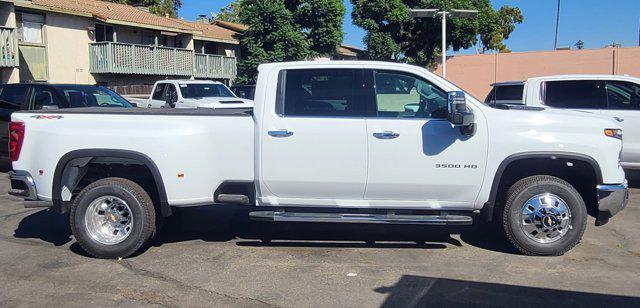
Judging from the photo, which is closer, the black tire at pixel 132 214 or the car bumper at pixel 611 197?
the car bumper at pixel 611 197

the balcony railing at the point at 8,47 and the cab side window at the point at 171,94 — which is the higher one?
the balcony railing at the point at 8,47

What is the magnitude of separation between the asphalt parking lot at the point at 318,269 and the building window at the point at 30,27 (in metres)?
19.1

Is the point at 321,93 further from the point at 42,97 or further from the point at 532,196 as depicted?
the point at 42,97

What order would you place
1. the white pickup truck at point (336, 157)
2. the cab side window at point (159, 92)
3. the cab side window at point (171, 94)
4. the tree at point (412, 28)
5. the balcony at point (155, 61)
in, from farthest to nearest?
the tree at point (412, 28) < the balcony at point (155, 61) < the cab side window at point (159, 92) < the cab side window at point (171, 94) < the white pickup truck at point (336, 157)

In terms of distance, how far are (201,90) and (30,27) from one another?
36.7 ft

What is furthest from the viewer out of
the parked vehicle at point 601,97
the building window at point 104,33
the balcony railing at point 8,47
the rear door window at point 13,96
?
the building window at point 104,33

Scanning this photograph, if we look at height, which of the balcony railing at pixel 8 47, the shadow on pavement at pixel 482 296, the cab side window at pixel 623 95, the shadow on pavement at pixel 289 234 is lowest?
the shadow on pavement at pixel 482 296

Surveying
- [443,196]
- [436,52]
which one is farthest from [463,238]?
[436,52]

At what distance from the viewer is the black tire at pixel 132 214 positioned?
19.7 ft

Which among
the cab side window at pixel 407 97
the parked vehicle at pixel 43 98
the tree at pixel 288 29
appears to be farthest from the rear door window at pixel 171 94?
the tree at pixel 288 29

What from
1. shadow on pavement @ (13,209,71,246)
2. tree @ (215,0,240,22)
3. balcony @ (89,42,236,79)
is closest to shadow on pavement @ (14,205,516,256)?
shadow on pavement @ (13,209,71,246)

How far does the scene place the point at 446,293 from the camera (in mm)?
5043

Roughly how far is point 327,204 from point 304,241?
0.85 m

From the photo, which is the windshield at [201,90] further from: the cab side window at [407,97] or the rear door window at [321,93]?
the cab side window at [407,97]
